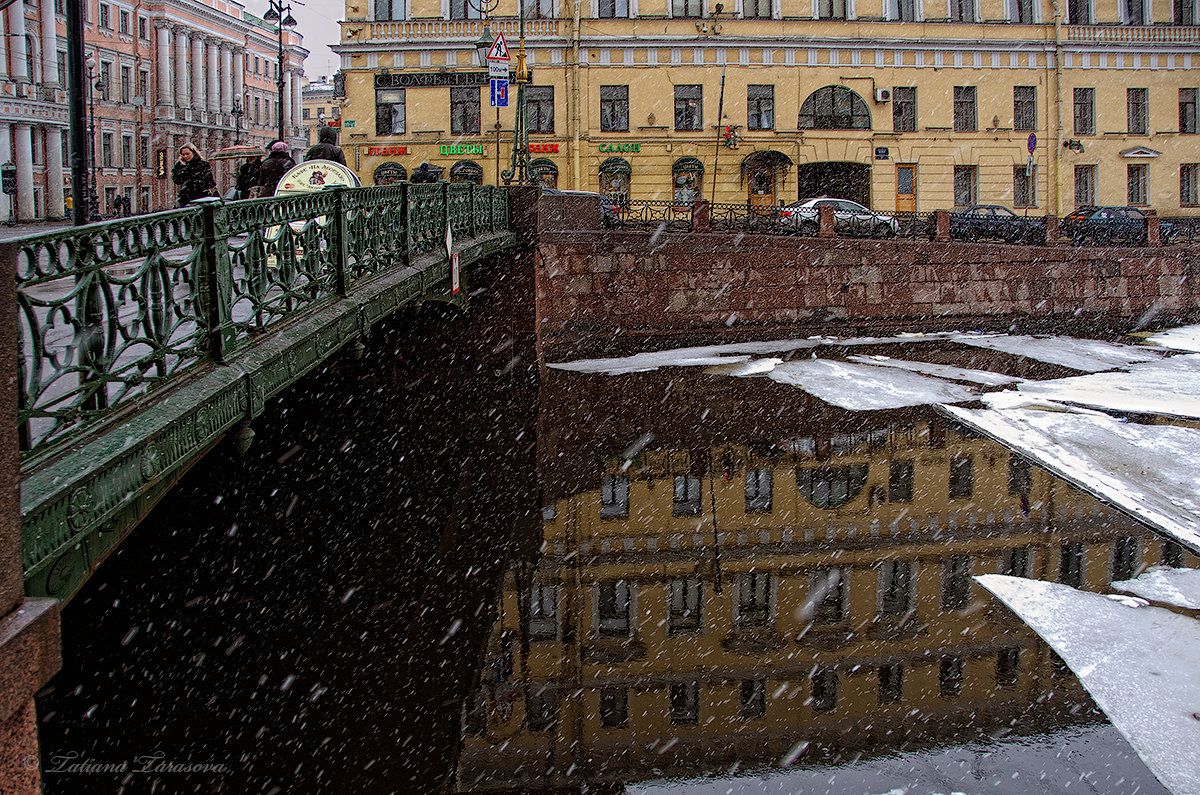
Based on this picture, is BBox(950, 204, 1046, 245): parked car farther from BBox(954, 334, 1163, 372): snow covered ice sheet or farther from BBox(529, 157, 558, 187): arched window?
BBox(529, 157, 558, 187): arched window

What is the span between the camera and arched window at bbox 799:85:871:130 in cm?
3103

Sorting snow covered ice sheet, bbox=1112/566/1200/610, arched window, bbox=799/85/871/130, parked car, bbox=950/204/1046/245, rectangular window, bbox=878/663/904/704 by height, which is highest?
arched window, bbox=799/85/871/130

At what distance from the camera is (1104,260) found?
23562 mm

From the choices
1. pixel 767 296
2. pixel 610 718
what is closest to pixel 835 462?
pixel 610 718

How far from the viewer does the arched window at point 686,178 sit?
30.6 meters

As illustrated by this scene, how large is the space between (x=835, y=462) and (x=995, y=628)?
15.4 ft

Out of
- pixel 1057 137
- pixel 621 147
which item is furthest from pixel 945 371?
pixel 1057 137

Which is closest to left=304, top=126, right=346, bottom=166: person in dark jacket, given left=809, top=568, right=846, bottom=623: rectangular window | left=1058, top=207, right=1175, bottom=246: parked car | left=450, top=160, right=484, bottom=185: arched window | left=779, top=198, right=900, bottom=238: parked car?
left=809, top=568, right=846, bottom=623: rectangular window

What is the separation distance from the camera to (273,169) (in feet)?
36.1

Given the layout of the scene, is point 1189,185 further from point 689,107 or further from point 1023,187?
point 689,107

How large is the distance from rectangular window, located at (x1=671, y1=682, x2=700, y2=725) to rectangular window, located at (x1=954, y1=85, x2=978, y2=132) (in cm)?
2926

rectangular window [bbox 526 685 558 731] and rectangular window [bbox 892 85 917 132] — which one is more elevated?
rectangular window [bbox 892 85 917 132]

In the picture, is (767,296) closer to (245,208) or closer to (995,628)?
(995,628)

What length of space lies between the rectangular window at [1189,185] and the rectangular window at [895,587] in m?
31.0
